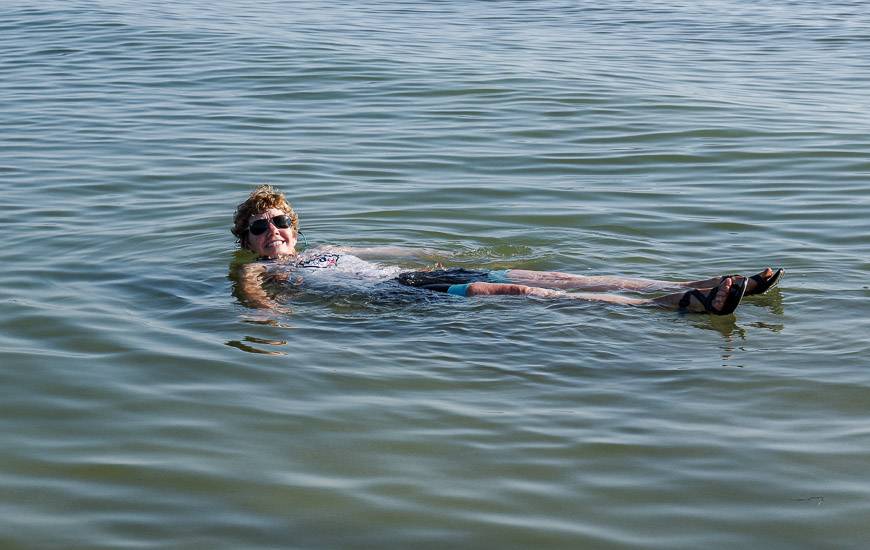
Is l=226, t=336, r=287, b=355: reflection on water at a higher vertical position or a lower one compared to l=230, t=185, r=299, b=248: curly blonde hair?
lower

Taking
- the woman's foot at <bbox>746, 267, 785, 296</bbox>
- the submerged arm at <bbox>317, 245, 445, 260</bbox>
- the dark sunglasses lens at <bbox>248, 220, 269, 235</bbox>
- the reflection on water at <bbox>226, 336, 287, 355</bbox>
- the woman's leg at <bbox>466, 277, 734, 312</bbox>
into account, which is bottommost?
the reflection on water at <bbox>226, 336, 287, 355</bbox>

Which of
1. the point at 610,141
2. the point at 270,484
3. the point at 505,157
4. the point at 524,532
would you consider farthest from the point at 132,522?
the point at 610,141

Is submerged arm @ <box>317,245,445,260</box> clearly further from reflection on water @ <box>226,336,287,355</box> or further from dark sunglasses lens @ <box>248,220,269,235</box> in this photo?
reflection on water @ <box>226,336,287,355</box>

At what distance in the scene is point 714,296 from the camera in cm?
716

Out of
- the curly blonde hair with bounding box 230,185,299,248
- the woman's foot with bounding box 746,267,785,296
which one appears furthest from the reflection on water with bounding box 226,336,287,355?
the woman's foot with bounding box 746,267,785,296

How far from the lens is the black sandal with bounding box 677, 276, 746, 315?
A: 7.05 metres

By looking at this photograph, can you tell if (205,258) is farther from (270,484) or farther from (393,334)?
(270,484)

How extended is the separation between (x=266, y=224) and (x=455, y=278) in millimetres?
1657

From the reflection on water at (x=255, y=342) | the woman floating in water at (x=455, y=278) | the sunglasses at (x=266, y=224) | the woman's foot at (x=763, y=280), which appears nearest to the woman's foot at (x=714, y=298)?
the woman floating in water at (x=455, y=278)

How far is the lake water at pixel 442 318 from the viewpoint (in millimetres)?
5164

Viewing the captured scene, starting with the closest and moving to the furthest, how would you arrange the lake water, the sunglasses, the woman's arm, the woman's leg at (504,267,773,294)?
the lake water
the woman's leg at (504,267,773,294)
the woman's arm
the sunglasses

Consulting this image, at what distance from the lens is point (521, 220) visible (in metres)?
10.4

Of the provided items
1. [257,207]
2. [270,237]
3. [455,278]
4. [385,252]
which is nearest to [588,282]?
[455,278]

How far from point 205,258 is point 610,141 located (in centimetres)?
549
